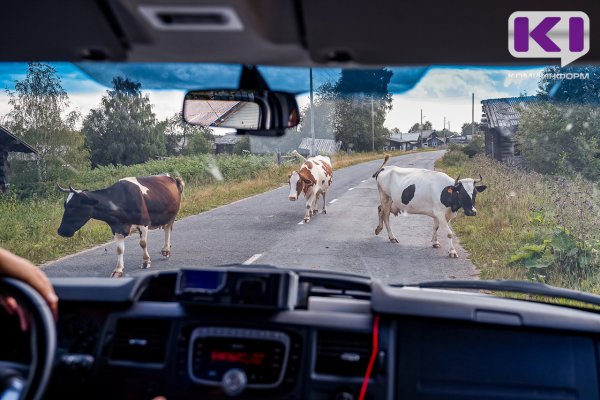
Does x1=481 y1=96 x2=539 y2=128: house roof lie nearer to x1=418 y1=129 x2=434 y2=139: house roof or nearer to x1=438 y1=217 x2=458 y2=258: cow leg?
x1=418 y1=129 x2=434 y2=139: house roof

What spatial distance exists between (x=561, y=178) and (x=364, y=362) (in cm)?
238

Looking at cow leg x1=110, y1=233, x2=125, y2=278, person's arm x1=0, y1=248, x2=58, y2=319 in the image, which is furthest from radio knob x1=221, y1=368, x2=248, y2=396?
cow leg x1=110, y1=233, x2=125, y2=278

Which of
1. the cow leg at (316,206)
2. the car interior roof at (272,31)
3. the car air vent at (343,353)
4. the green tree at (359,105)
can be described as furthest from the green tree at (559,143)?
the car air vent at (343,353)

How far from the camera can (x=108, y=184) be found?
A: 15.2 feet

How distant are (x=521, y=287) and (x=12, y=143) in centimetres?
337

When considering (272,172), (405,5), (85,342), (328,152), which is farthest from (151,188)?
(405,5)

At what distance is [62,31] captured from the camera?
3.32m

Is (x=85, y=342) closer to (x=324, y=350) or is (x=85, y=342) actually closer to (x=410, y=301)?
(x=324, y=350)

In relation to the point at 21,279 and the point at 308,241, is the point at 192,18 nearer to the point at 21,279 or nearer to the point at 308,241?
the point at 21,279

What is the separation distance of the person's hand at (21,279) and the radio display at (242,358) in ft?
2.58

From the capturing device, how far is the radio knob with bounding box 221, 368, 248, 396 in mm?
2561

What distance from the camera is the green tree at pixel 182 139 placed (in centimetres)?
418

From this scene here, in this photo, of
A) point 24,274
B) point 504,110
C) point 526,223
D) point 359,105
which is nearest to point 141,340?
point 24,274

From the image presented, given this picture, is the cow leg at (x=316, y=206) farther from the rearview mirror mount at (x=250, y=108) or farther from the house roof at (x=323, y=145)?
the rearview mirror mount at (x=250, y=108)
